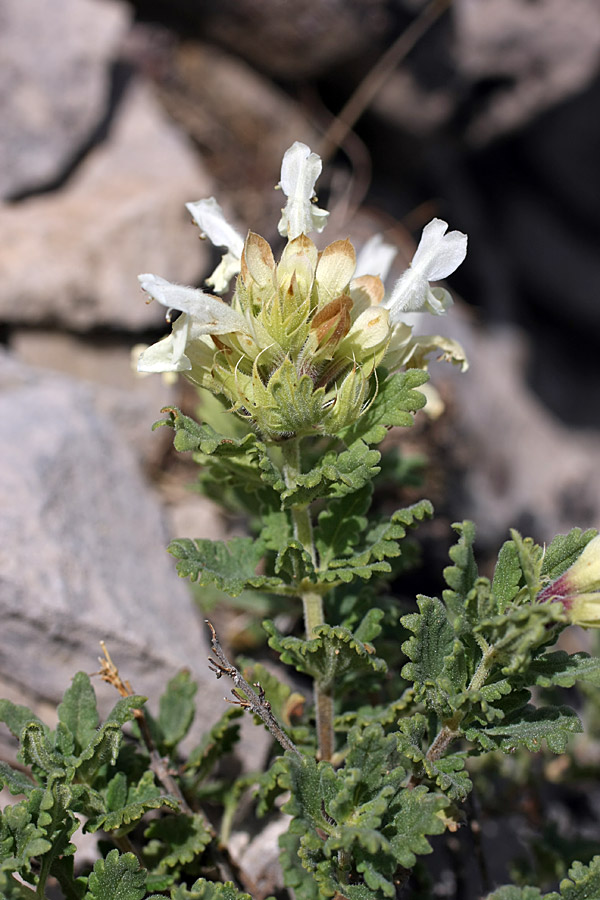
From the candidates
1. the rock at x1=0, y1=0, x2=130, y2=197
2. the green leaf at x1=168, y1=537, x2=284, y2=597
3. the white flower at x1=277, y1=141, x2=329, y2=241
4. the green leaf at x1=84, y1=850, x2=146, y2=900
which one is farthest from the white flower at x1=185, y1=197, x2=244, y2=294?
the rock at x1=0, y1=0, x2=130, y2=197

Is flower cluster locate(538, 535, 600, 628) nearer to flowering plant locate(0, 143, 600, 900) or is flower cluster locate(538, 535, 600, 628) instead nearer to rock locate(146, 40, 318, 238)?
flowering plant locate(0, 143, 600, 900)

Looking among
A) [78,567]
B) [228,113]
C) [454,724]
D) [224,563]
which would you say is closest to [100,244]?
[228,113]

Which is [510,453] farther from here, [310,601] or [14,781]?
[14,781]

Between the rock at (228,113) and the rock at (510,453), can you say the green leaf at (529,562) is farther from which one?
the rock at (228,113)

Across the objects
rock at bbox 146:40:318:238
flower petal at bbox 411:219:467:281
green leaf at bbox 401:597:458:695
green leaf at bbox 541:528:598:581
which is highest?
flower petal at bbox 411:219:467:281

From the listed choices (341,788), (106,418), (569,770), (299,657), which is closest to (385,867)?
(341,788)

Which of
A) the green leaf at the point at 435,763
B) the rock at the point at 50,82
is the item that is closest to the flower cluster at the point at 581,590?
the green leaf at the point at 435,763
